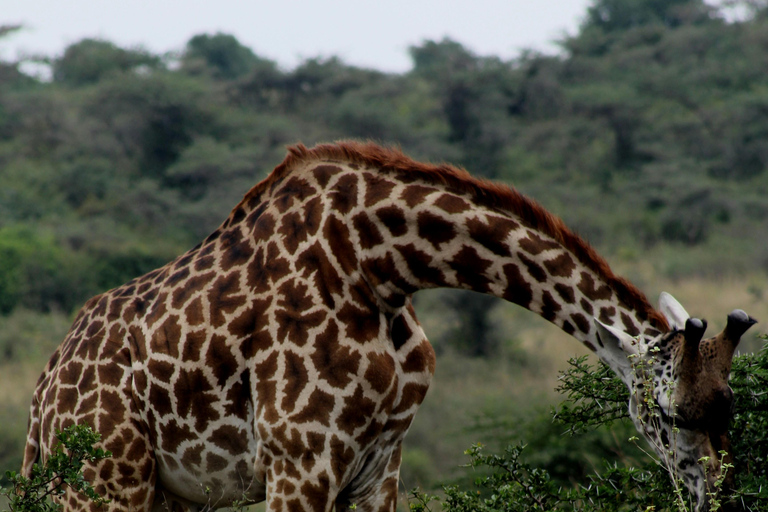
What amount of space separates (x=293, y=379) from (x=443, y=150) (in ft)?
93.4

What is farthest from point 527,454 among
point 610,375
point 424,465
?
point 610,375

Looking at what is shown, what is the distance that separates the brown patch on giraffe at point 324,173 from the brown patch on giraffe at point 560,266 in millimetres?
1086

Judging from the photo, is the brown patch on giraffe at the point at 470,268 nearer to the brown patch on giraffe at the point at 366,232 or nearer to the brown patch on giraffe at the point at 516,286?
the brown patch on giraffe at the point at 516,286

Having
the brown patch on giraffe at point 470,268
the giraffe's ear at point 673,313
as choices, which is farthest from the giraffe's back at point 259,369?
the giraffe's ear at point 673,313

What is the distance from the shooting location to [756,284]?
69.8 ft

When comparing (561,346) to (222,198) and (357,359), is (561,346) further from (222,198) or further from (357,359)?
(357,359)

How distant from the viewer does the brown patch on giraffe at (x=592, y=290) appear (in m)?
3.79

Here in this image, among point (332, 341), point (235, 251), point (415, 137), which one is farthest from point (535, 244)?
point (415, 137)

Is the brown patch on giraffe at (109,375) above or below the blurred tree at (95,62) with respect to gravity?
A: above

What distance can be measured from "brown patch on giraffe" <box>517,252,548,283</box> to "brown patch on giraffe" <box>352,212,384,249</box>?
638 mm

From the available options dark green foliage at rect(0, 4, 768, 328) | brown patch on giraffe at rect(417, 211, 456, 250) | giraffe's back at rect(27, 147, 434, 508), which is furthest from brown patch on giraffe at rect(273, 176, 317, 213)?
dark green foliage at rect(0, 4, 768, 328)

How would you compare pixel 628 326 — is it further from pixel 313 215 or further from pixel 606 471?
pixel 313 215

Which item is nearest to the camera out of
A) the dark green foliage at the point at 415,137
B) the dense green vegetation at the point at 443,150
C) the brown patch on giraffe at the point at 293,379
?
the brown patch on giraffe at the point at 293,379

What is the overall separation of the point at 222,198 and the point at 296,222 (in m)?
23.3
